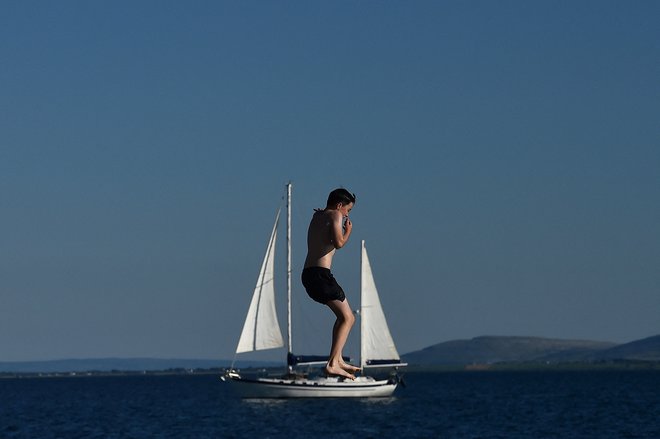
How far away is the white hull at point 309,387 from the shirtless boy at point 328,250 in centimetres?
11198

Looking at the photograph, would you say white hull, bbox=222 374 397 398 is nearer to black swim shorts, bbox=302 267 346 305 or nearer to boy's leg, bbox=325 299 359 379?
boy's leg, bbox=325 299 359 379

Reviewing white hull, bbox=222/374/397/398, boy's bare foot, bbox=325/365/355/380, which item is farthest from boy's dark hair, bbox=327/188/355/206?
white hull, bbox=222/374/397/398

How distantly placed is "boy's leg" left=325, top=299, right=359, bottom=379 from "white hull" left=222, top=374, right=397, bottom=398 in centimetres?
11131

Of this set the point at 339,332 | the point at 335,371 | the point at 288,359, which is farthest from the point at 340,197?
the point at 288,359

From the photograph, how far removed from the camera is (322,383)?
131m

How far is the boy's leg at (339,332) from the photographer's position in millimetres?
10555

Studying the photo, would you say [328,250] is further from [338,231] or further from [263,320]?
[263,320]

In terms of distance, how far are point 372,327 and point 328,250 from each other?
144 meters

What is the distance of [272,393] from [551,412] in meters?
31.9

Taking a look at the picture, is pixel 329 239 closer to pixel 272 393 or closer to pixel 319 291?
pixel 319 291

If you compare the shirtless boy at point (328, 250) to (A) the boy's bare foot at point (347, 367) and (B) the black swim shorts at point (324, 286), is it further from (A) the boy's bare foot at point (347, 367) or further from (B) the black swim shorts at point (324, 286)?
(A) the boy's bare foot at point (347, 367)

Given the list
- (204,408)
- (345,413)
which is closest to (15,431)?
(345,413)

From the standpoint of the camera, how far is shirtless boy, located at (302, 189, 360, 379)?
10.4m

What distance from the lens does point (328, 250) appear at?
34.5ft
